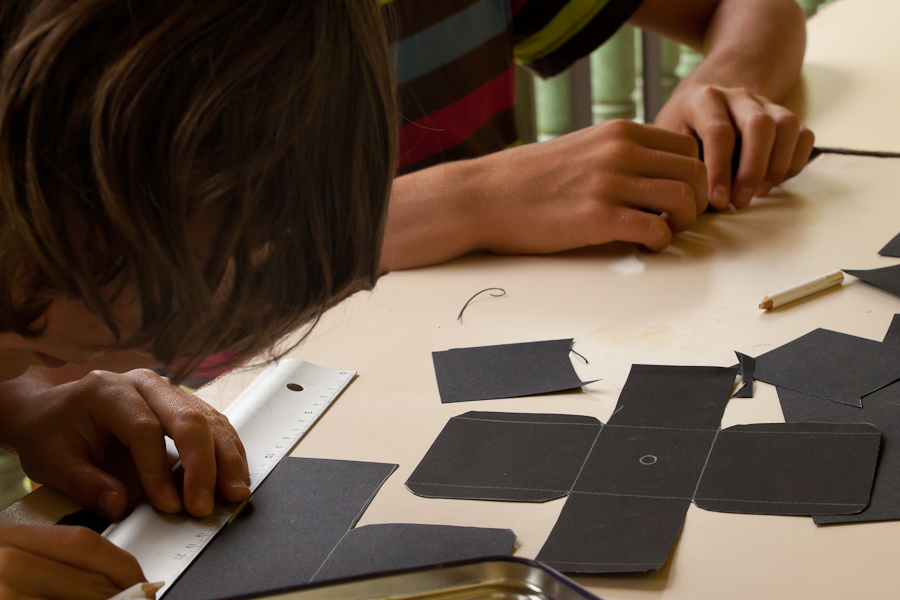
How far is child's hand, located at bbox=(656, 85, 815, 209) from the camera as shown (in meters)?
0.99

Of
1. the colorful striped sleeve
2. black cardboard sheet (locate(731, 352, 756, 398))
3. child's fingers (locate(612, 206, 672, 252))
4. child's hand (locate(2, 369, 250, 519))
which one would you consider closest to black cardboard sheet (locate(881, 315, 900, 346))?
black cardboard sheet (locate(731, 352, 756, 398))

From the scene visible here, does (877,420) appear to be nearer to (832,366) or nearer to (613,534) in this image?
(832,366)

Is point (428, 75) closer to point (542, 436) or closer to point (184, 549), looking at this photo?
point (542, 436)

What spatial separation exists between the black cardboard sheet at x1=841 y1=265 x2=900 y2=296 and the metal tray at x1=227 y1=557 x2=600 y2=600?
20.5 inches

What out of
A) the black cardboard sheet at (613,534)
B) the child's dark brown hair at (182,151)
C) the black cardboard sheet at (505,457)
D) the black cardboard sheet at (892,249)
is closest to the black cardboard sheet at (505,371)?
the black cardboard sheet at (505,457)

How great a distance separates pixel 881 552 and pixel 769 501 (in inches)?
2.8

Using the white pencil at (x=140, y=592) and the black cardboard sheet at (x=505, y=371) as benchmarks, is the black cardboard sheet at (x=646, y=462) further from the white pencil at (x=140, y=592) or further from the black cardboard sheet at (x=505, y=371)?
the white pencil at (x=140, y=592)

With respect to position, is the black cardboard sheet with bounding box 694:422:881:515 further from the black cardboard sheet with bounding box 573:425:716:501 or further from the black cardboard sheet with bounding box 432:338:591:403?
the black cardboard sheet with bounding box 432:338:591:403

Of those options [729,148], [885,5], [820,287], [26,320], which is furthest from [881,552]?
[885,5]

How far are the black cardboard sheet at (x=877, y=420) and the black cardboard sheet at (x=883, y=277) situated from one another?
0.18 metres

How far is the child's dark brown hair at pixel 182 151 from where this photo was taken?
1.25ft

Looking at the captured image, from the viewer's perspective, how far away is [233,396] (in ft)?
2.41

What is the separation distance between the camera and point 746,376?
0.66 meters

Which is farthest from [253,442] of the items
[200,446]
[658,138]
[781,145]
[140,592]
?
[781,145]
